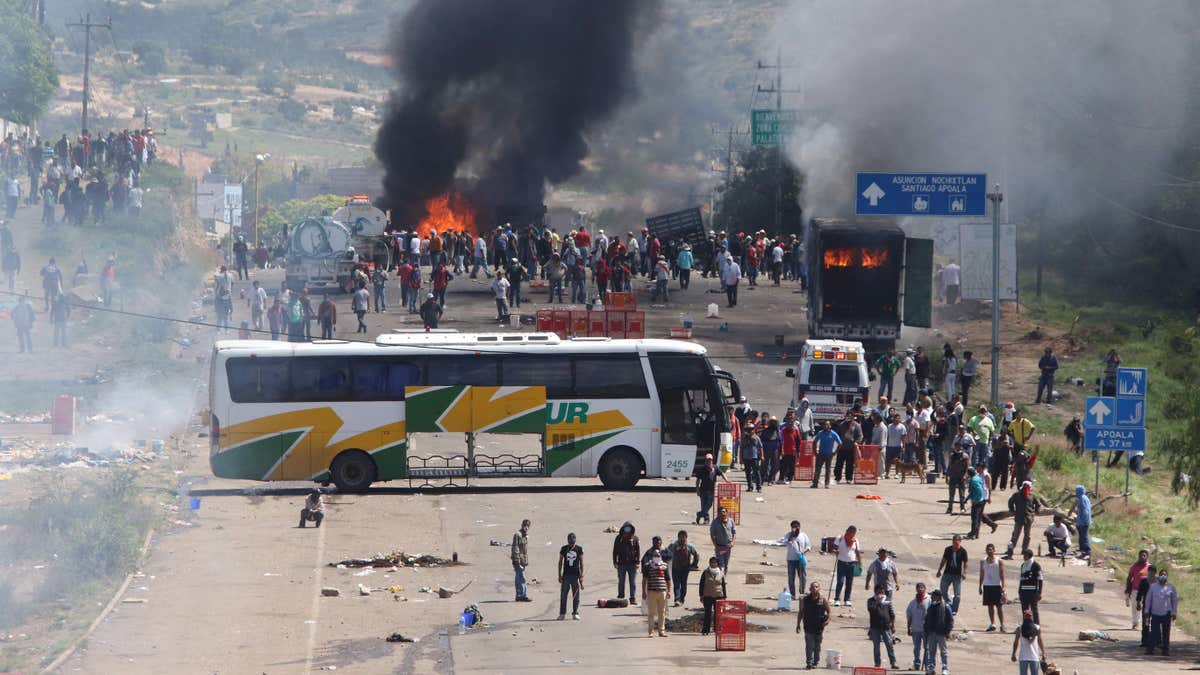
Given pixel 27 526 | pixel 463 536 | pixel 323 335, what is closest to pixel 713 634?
pixel 463 536

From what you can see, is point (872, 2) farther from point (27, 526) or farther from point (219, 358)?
point (27, 526)

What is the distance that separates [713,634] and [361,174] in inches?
3184

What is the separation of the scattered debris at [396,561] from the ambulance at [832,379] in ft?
36.9

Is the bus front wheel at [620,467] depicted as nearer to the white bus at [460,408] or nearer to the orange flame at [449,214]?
the white bus at [460,408]

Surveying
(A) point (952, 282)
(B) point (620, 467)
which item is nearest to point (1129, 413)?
(B) point (620, 467)

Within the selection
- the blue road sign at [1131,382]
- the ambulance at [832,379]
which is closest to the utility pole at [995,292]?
the ambulance at [832,379]

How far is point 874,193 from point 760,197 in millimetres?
31634

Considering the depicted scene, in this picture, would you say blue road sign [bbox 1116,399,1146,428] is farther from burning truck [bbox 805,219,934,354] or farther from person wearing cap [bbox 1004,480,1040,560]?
burning truck [bbox 805,219,934,354]

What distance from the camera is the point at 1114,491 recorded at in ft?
107

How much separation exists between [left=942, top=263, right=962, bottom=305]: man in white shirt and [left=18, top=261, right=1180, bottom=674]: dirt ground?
710 inches

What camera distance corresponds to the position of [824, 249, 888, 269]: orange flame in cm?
3888

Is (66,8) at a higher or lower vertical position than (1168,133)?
higher

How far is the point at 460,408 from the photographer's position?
91.8 feet

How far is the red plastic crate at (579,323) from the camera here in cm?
3838
